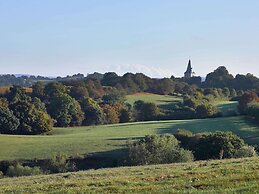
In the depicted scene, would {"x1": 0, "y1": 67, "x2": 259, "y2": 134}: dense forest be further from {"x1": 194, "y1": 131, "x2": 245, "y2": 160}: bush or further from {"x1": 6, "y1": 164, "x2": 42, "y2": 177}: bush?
{"x1": 6, "y1": 164, "x2": 42, "y2": 177}: bush

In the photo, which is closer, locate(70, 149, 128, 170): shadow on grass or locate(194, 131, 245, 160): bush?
locate(194, 131, 245, 160): bush

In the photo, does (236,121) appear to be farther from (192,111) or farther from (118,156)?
(118,156)

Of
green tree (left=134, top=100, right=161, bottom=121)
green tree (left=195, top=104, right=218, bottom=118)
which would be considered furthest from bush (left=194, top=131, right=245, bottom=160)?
green tree (left=134, top=100, right=161, bottom=121)

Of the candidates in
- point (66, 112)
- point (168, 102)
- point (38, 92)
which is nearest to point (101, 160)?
point (66, 112)

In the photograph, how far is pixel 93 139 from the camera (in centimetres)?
8200

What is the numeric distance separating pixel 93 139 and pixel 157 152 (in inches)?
A: 1047

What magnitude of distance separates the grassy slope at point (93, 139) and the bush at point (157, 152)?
11.5m

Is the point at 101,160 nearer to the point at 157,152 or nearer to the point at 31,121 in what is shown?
the point at 157,152

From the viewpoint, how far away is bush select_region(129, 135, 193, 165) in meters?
54.0

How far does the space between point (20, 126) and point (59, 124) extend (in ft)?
59.0

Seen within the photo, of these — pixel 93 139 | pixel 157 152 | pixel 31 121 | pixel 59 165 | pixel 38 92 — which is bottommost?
pixel 59 165

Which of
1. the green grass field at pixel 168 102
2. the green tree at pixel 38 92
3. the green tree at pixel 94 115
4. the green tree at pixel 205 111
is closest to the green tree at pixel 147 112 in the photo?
the green grass field at pixel 168 102

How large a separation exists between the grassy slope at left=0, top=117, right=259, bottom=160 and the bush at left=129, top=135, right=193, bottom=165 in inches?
451

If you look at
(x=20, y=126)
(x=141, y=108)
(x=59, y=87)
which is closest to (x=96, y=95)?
(x=59, y=87)
